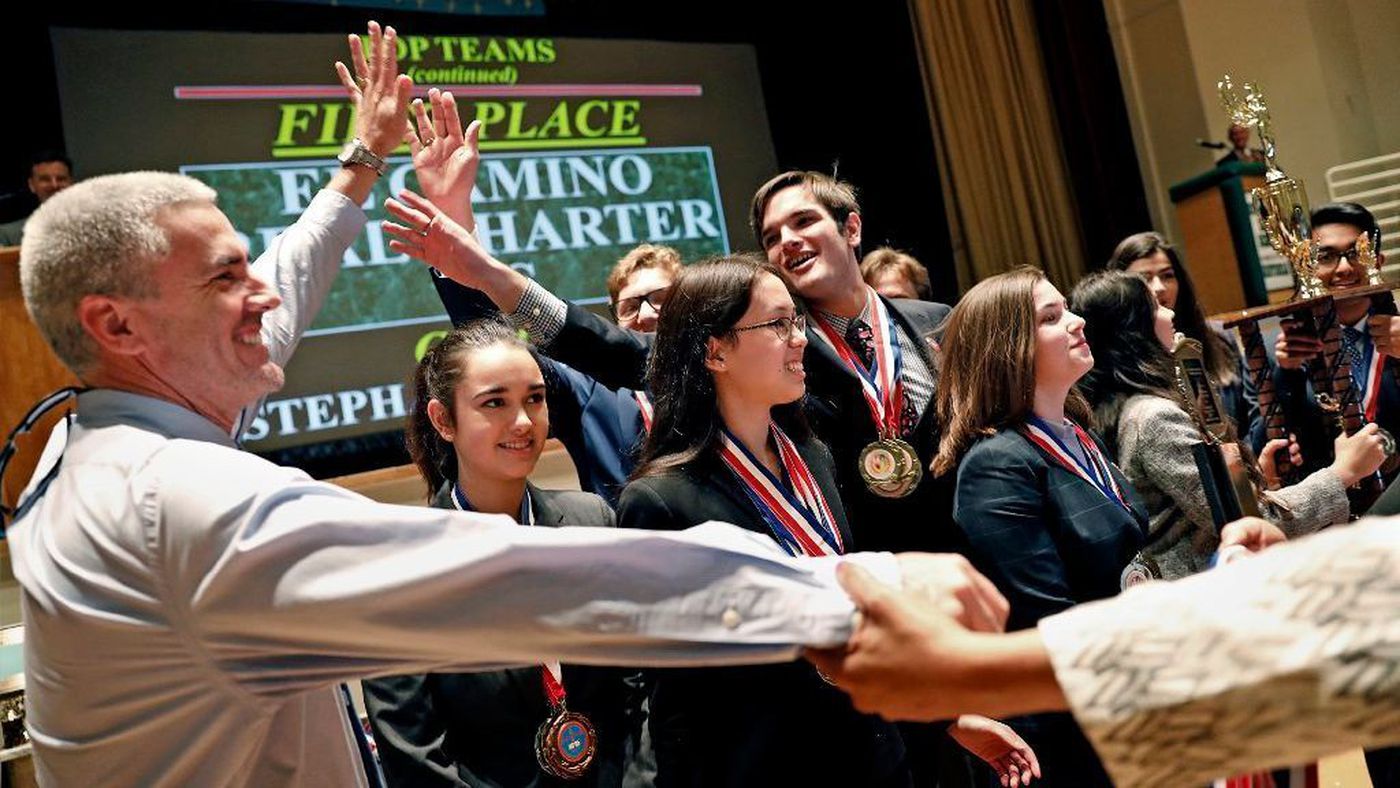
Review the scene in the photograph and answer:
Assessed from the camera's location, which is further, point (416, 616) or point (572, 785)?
point (572, 785)

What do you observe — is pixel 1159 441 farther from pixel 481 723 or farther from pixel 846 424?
Result: pixel 481 723

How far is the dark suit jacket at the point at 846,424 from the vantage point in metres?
2.74

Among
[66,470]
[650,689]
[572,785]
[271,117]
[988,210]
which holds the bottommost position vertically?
[572,785]

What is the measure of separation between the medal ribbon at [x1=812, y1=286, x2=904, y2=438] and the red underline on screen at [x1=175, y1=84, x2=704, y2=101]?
11.6 feet

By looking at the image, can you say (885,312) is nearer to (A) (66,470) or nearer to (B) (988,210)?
(A) (66,470)

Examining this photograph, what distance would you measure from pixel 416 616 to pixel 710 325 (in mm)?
1340

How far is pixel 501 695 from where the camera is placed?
7.93 ft

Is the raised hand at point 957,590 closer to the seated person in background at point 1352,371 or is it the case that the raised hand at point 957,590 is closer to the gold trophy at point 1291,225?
the seated person in background at point 1352,371

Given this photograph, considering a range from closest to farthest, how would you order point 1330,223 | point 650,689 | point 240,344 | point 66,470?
point 66,470 → point 240,344 → point 650,689 → point 1330,223

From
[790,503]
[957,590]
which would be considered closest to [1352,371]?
[790,503]

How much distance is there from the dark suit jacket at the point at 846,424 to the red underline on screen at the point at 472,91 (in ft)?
11.6

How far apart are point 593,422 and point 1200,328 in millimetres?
2071

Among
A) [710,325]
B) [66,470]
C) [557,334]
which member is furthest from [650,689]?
[66,470]

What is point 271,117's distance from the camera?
5.72m
